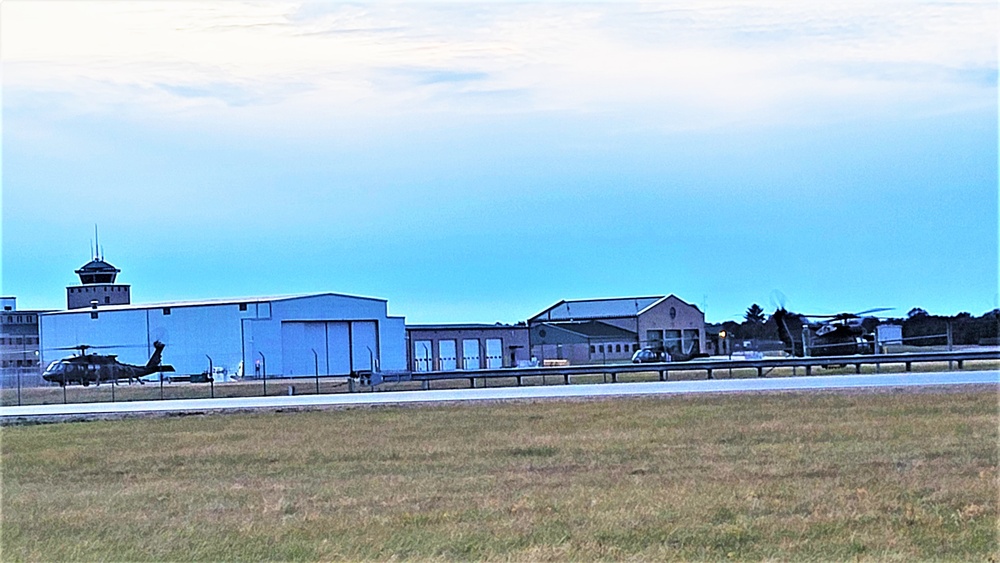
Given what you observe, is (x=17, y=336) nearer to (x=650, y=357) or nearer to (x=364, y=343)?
(x=364, y=343)

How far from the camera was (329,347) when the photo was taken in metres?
64.7

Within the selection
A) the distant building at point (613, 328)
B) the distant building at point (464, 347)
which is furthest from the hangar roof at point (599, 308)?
the distant building at point (464, 347)

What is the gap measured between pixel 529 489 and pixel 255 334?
49.9 metres

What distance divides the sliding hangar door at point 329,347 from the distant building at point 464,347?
3.73m

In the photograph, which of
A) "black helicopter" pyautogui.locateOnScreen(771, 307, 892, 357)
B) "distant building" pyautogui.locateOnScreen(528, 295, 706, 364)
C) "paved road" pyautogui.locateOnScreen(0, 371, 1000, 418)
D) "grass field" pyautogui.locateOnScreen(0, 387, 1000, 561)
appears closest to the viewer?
"grass field" pyautogui.locateOnScreen(0, 387, 1000, 561)

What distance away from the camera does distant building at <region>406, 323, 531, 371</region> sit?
231 ft

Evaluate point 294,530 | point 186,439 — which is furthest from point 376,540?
point 186,439

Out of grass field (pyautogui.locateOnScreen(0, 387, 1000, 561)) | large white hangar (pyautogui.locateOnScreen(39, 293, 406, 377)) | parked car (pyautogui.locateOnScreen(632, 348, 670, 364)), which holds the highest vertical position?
large white hangar (pyautogui.locateOnScreen(39, 293, 406, 377))

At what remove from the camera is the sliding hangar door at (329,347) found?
62906 millimetres

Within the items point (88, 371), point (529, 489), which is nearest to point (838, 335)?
point (88, 371)

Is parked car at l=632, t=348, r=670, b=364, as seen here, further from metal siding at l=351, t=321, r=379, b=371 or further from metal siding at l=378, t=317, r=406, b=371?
metal siding at l=351, t=321, r=379, b=371

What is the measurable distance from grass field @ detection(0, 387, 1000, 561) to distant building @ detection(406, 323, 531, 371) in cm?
4687

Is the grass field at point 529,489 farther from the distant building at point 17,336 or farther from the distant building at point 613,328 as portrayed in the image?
the distant building at point 17,336

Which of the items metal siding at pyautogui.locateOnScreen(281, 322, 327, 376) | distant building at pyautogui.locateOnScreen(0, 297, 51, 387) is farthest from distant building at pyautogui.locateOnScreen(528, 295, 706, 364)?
distant building at pyautogui.locateOnScreen(0, 297, 51, 387)
